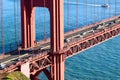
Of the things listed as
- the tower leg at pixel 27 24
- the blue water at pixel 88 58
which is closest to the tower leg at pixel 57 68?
the tower leg at pixel 27 24

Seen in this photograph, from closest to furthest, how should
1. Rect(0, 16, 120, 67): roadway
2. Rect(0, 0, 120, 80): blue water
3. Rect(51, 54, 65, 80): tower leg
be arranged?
1. Rect(0, 16, 120, 67): roadway
2. Rect(51, 54, 65, 80): tower leg
3. Rect(0, 0, 120, 80): blue water

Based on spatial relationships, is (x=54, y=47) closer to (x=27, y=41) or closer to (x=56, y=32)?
(x=56, y=32)

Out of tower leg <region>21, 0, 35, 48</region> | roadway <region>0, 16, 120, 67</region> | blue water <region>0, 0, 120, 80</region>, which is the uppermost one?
tower leg <region>21, 0, 35, 48</region>

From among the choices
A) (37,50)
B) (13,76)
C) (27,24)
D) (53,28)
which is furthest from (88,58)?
(13,76)

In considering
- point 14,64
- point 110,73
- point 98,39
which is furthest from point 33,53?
point 110,73

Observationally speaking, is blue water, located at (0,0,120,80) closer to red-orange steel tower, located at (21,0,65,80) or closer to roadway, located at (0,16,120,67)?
roadway, located at (0,16,120,67)

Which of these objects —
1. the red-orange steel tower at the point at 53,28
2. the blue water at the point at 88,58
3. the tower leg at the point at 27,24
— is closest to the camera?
the red-orange steel tower at the point at 53,28

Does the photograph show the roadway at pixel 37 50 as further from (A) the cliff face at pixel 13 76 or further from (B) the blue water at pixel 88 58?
(B) the blue water at pixel 88 58

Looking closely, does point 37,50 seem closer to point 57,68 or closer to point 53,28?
point 57,68

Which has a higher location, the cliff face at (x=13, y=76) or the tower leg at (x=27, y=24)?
the tower leg at (x=27, y=24)

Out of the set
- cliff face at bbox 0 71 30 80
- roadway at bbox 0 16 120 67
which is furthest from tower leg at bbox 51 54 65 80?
cliff face at bbox 0 71 30 80
